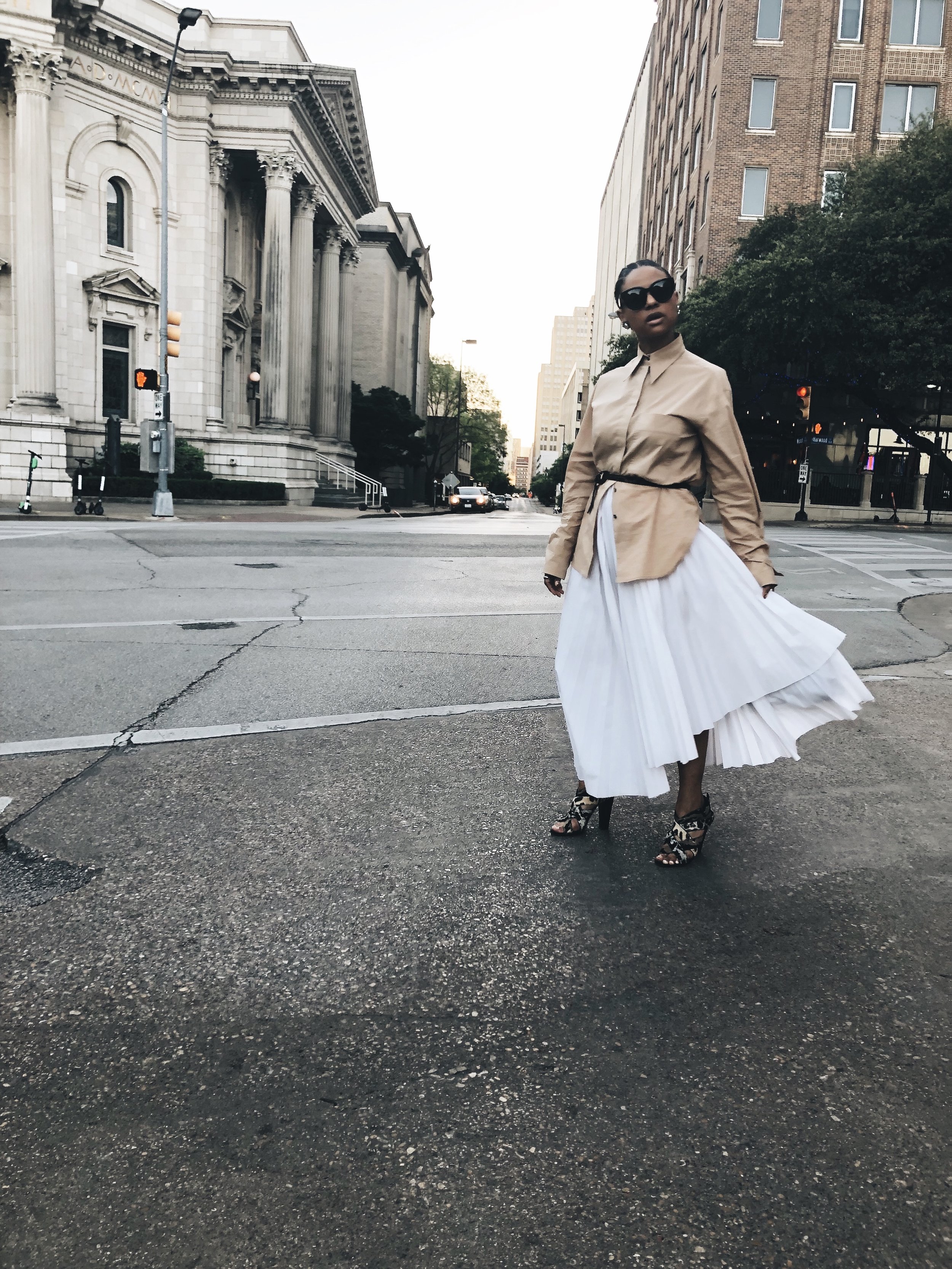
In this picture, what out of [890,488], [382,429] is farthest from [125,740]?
[382,429]

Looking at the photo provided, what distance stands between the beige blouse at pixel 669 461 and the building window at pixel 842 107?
160 ft

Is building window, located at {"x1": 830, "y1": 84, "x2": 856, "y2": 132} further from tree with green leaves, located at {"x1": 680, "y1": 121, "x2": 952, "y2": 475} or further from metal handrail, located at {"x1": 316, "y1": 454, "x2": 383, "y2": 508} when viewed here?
metal handrail, located at {"x1": 316, "y1": 454, "x2": 383, "y2": 508}

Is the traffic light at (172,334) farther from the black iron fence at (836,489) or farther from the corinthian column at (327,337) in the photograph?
the black iron fence at (836,489)

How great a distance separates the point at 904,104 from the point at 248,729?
165ft

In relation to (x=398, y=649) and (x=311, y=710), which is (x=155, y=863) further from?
(x=398, y=649)

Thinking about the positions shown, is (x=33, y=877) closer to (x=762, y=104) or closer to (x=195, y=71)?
(x=195, y=71)

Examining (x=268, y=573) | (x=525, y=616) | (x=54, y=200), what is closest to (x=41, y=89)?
(x=54, y=200)

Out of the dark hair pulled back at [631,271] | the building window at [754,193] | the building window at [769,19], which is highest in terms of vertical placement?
the building window at [769,19]

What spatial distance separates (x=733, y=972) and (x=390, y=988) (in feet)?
3.24

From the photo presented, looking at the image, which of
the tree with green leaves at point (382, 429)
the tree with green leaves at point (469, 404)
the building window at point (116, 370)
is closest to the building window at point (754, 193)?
the tree with green leaves at point (382, 429)

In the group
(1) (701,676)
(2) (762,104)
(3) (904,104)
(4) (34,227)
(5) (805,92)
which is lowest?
(1) (701,676)

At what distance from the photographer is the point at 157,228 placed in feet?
127

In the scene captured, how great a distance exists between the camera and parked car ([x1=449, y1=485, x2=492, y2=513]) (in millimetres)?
57938

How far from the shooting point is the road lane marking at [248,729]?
511 cm
